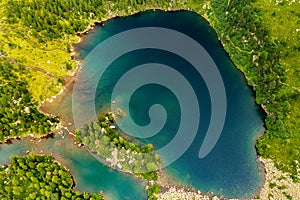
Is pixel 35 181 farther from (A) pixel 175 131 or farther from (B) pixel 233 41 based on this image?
(B) pixel 233 41

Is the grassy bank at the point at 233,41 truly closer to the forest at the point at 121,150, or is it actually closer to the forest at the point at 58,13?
the forest at the point at 58,13

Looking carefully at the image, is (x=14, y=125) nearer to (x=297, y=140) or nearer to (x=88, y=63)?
(x=88, y=63)

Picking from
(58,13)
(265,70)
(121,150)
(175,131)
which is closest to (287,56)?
(265,70)

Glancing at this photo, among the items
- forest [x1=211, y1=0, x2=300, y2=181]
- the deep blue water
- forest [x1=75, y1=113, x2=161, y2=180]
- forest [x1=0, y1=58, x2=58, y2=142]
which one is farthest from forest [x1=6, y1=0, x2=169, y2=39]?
forest [x1=75, y1=113, x2=161, y2=180]

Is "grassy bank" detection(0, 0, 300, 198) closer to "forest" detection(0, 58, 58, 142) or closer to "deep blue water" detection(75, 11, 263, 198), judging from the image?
"deep blue water" detection(75, 11, 263, 198)

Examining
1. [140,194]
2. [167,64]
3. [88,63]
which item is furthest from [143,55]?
[140,194]

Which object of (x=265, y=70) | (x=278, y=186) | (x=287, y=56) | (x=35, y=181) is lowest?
(x=35, y=181)
